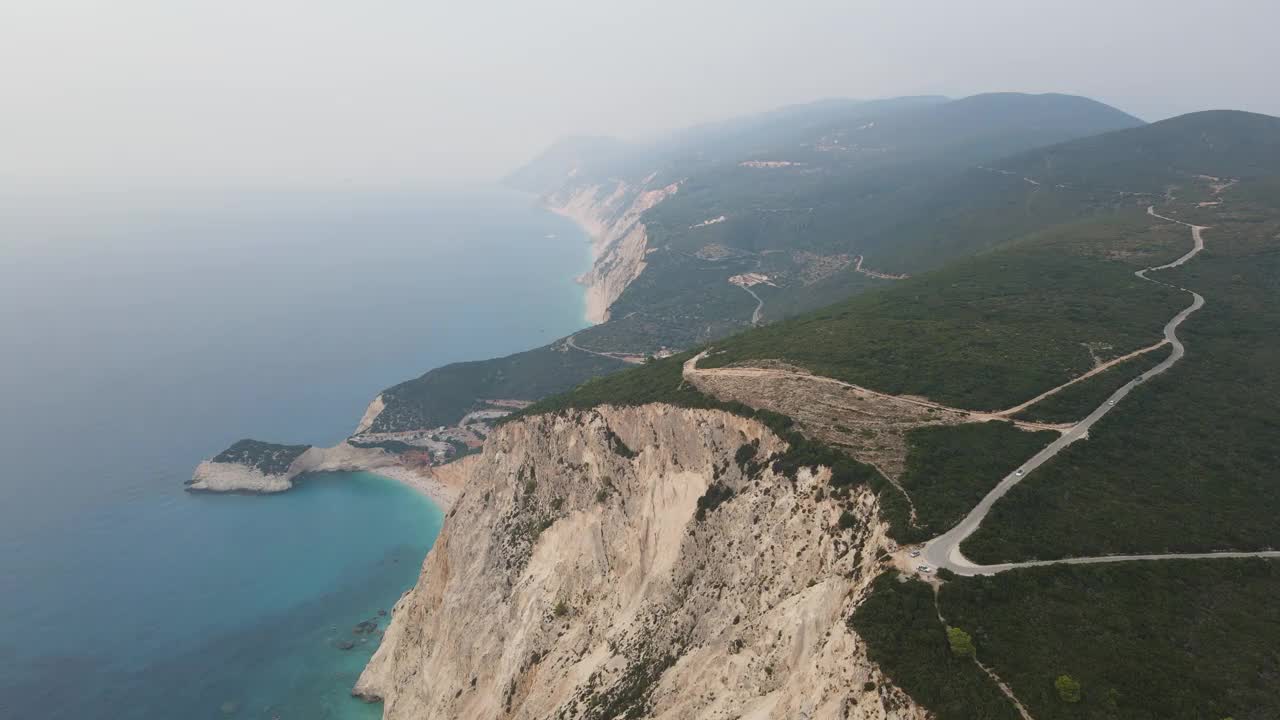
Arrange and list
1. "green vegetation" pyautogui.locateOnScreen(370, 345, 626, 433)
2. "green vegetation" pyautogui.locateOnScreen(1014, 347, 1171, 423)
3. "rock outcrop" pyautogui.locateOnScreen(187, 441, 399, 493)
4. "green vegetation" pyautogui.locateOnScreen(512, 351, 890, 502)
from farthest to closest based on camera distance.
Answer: "green vegetation" pyautogui.locateOnScreen(370, 345, 626, 433)
"rock outcrop" pyautogui.locateOnScreen(187, 441, 399, 493)
"green vegetation" pyautogui.locateOnScreen(1014, 347, 1171, 423)
"green vegetation" pyautogui.locateOnScreen(512, 351, 890, 502)

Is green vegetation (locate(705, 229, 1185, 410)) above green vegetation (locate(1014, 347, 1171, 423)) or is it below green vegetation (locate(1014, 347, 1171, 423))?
above

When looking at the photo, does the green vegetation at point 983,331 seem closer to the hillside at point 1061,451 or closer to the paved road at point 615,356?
the hillside at point 1061,451

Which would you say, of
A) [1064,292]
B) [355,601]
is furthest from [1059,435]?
[355,601]

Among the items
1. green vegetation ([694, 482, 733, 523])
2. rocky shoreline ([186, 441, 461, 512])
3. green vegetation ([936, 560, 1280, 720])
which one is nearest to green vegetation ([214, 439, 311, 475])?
rocky shoreline ([186, 441, 461, 512])

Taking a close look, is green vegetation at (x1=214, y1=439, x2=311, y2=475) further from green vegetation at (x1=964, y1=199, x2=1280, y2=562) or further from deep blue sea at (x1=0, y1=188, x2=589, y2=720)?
green vegetation at (x1=964, y1=199, x2=1280, y2=562)

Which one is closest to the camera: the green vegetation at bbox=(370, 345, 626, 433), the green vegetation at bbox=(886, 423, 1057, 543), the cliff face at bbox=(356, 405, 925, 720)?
the cliff face at bbox=(356, 405, 925, 720)

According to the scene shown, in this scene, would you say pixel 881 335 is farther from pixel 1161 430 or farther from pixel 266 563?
pixel 266 563

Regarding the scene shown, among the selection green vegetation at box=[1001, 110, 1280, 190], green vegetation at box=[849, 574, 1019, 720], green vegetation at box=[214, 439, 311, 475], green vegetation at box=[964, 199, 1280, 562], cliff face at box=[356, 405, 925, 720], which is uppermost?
green vegetation at box=[1001, 110, 1280, 190]
